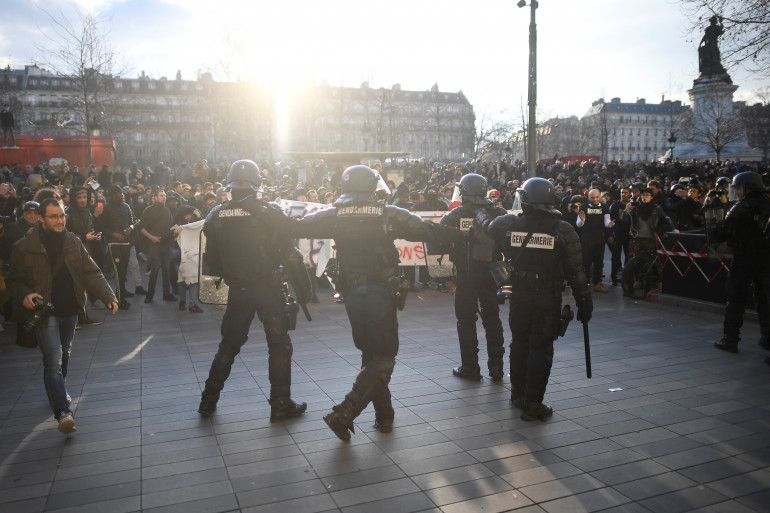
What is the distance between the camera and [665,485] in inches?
157

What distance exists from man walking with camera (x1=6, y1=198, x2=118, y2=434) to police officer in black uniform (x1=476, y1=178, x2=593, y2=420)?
3396 mm

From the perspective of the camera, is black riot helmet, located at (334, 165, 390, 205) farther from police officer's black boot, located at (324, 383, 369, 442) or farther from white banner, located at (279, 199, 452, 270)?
white banner, located at (279, 199, 452, 270)

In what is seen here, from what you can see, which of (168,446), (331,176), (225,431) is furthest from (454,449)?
(331,176)

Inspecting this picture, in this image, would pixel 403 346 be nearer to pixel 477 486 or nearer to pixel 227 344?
pixel 227 344

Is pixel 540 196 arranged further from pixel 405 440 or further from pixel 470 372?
pixel 405 440

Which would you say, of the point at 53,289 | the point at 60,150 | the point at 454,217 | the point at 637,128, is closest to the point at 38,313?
the point at 53,289

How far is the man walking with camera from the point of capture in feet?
16.1

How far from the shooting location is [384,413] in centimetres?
491

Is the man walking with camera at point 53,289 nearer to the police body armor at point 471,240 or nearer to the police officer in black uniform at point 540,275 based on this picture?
the police body armor at point 471,240

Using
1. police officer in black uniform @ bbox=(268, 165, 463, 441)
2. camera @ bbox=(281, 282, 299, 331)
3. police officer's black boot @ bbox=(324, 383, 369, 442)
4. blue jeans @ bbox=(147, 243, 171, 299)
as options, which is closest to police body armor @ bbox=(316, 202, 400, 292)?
police officer in black uniform @ bbox=(268, 165, 463, 441)

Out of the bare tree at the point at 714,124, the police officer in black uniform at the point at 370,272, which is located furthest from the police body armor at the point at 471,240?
the bare tree at the point at 714,124

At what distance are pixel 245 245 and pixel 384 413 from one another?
1825mm

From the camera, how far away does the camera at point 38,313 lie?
192 inches

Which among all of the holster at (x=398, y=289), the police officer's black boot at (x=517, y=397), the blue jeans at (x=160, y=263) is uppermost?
the holster at (x=398, y=289)
